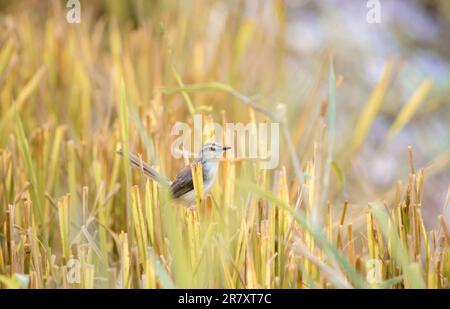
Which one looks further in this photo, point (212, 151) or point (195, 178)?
point (212, 151)

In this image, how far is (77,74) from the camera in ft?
6.31

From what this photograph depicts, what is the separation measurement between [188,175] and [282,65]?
98cm

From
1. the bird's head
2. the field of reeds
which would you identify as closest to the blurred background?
the field of reeds

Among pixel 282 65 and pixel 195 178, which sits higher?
pixel 282 65

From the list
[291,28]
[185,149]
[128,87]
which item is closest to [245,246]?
[185,149]

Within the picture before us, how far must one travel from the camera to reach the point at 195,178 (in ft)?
3.50

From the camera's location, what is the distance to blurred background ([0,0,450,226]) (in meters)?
1.81

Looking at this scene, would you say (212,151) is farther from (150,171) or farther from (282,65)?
(282,65)

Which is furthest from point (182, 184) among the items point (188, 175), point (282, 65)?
point (282, 65)

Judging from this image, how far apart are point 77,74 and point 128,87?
138 millimetres

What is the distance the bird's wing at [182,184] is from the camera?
1141mm

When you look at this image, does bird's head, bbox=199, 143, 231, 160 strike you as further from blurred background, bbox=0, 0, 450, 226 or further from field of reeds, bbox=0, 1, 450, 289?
blurred background, bbox=0, 0, 450, 226
